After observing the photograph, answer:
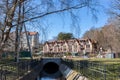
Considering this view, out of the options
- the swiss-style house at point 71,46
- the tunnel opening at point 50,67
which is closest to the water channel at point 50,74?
the tunnel opening at point 50,67

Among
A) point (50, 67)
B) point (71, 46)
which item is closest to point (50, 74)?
point (50, 67)

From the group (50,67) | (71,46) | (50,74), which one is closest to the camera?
(50,74)

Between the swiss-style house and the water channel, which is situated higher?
the swiss-style house

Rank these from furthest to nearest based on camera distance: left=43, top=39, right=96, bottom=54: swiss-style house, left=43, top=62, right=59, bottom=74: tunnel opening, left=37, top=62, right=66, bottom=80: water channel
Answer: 1. left=43, top=39, right=96, bottom=54: swiss-style house
2. left=43, top=62, right=59, bottom=74: tunnel opening
3. left=37, top=62, right=66, bottom=80: water channel

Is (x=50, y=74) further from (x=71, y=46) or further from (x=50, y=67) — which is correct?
(x=71, y=46)

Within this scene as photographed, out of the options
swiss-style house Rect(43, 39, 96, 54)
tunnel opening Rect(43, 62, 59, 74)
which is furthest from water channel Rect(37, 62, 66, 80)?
swiss-style house Rect(43, 39, 96, 54)

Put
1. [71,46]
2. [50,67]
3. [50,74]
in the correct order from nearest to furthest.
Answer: [50,74] → [50,67] → [71,46]

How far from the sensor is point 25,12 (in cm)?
1341

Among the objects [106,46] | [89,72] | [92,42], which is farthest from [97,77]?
[92,42]

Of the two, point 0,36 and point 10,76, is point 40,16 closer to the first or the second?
point 0,36

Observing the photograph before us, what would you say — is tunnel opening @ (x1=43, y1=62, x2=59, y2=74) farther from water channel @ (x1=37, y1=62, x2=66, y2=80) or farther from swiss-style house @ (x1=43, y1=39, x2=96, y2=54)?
swiss-style house @ (x1=43, y1=39, x2=96, y2=54)

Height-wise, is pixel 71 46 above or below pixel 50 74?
above

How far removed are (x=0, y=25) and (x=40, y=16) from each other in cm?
194

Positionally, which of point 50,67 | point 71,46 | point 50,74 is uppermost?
point 71,46
